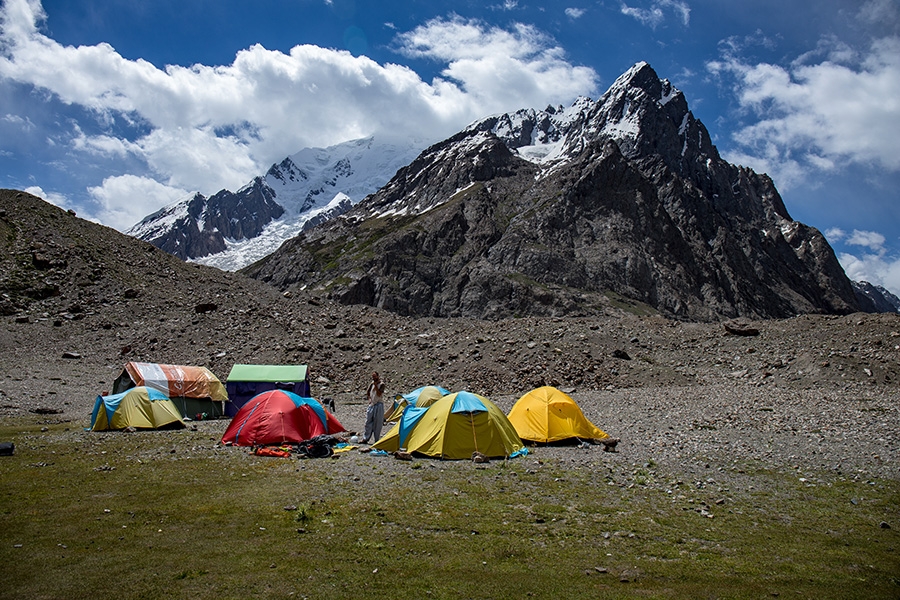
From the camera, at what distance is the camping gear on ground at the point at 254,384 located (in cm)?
3325

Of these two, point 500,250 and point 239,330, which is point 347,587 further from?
point 500,250

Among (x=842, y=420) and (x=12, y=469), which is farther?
(x=842, y=420)

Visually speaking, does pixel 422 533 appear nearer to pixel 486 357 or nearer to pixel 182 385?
pixel 182 385

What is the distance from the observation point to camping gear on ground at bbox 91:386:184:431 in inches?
976

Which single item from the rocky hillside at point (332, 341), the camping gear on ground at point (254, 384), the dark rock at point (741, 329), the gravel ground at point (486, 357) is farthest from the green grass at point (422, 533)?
the dark rock at point (741, 329)

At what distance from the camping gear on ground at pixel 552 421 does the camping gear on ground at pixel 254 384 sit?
1462 centimetres

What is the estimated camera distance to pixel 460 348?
1779 inches

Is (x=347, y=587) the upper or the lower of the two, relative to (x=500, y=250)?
lower

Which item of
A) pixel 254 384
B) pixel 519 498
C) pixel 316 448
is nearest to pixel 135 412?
pixel 254 384

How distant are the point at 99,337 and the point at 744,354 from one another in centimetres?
5462

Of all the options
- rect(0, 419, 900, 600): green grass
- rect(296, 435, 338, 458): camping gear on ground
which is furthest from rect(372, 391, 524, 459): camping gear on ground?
rect(0, 419, 900, 600): green grass

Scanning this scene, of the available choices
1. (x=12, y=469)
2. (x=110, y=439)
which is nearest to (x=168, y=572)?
(x=12, y=469)

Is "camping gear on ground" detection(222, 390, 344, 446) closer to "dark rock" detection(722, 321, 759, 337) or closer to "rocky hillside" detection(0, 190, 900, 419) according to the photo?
"rocky hillside" detection(0, 190, 900, 419)

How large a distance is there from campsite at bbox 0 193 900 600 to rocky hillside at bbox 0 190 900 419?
391 mm
